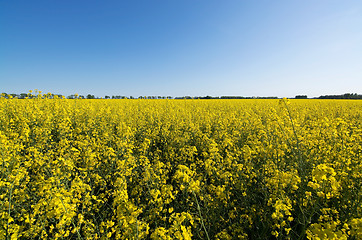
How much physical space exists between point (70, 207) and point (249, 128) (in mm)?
5940

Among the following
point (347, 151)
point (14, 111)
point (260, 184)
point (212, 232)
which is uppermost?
point (14, 111)

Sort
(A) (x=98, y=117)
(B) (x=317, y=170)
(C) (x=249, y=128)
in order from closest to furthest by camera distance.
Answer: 1. (B) (x=317, y=170)
2. (C) (x=249, y=128)
3. (A) (x=98, y=117)

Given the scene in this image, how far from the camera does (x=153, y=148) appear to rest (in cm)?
556

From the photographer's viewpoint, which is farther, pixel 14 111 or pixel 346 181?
pixel 14 111

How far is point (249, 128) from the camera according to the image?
619 cm

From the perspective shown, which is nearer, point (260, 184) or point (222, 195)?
point (222, 195)

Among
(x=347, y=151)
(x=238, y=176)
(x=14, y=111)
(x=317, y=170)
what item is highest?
(x=14, y=111)

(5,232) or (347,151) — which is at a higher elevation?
(347,151)

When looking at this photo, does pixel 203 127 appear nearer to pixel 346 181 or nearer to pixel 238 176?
pixel 238 176

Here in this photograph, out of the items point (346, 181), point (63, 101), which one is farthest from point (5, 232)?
point (63, 101)

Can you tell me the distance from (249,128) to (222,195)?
13.9ft

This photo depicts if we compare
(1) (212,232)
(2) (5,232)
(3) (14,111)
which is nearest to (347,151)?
(1) (212,232)

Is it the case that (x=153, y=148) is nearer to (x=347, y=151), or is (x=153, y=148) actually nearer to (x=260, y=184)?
(x=260, y=184)

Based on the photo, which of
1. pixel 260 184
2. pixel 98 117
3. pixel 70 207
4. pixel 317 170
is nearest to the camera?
pixel 317 170
